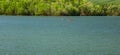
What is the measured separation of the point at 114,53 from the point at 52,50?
923cm

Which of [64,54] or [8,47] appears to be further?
[8,47]

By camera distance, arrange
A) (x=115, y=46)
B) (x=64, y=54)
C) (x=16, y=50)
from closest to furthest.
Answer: (x=64, y=54), (x=16, y=50), (x=115, y=46)

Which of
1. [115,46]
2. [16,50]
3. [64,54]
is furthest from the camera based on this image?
[115,46]

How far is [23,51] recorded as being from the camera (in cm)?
5619

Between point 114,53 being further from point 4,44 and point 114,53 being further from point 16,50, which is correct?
point 4,44

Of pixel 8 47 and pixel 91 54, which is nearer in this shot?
pixel 91 54

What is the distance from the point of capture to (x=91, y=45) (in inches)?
2544

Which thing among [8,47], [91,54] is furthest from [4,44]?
[91,54]

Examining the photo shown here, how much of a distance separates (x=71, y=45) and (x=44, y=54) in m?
11.8

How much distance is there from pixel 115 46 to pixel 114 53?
8.56 metres

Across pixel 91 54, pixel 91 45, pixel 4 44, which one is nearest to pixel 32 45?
pixel 4 44

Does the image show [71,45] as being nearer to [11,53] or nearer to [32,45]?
[32,45]

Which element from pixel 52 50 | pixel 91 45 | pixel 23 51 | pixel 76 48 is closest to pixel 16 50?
pixel 23 51

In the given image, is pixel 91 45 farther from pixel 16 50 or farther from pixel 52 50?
pixel 16 50
